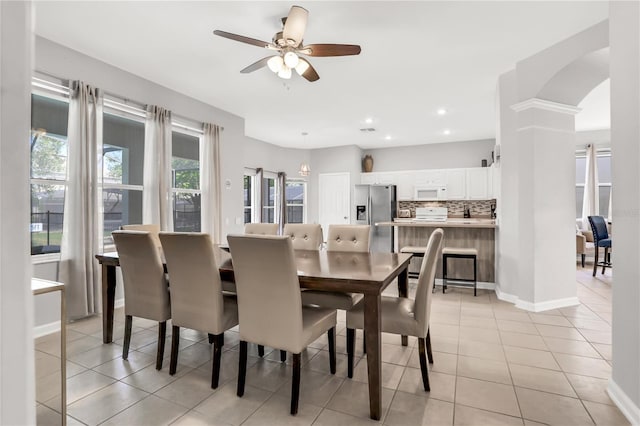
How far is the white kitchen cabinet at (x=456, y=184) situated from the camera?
7082 millimetres

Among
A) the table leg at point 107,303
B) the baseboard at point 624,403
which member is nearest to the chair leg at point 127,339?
the table leg at point 107,303

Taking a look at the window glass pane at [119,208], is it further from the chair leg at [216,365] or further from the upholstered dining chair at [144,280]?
the chair leg at [216,365]

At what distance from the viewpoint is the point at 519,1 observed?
2.52 metres

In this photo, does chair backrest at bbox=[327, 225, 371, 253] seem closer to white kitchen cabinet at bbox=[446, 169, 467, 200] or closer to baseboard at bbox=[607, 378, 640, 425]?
baseboard at bbox=[607, 378, 640, 425]

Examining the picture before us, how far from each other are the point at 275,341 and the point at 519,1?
305cm

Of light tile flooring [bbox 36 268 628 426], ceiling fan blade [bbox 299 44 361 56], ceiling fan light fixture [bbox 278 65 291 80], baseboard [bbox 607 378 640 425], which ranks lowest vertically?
light tile flooring [bbox 36 268 628 426]

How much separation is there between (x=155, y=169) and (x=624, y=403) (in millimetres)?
4662

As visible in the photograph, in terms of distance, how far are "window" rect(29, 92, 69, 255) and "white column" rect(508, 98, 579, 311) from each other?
4.83m

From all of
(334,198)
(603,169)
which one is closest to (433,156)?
(334,198)

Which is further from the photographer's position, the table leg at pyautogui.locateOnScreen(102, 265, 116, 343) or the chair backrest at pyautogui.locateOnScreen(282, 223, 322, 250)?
the chair backrest at pyautogui.locateOnScreen(282, 223, 322, 250)

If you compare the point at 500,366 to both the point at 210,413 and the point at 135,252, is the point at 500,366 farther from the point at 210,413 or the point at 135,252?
the point at 135,252

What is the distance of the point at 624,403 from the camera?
1.78 m

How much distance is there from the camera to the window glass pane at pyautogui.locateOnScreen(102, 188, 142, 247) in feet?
12.2

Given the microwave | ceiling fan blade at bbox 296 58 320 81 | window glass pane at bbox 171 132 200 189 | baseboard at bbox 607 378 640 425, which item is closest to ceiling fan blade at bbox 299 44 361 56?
ceiling fan blade at bbox 296 58 320 81
